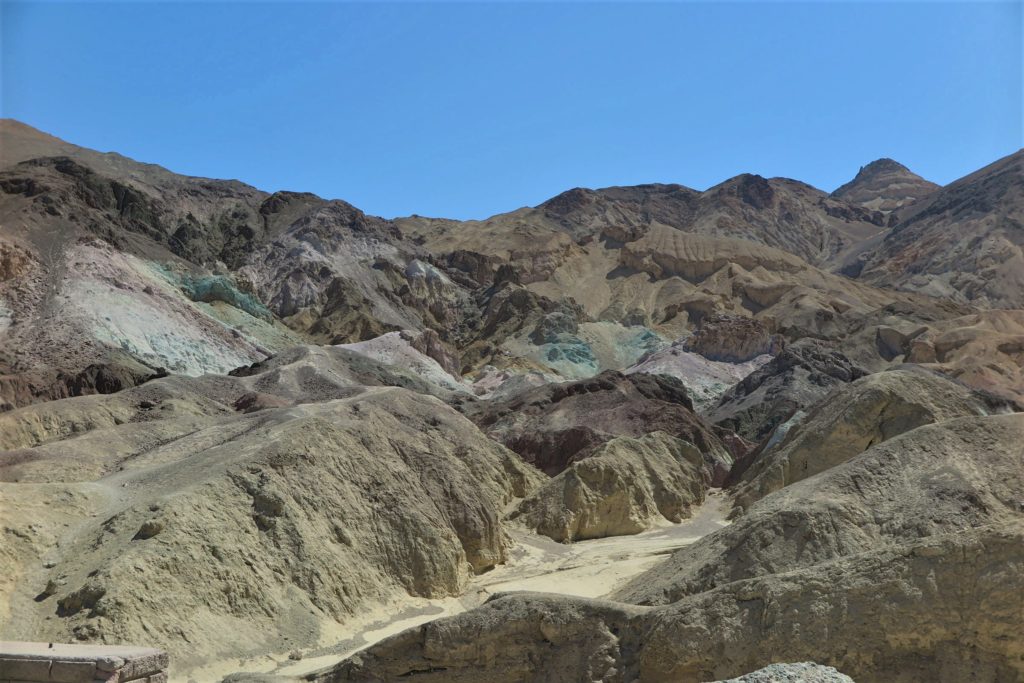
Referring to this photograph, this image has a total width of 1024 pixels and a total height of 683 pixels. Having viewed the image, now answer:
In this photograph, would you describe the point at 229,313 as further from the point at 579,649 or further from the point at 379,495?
the point at 579,649

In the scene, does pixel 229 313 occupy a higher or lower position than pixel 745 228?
lower

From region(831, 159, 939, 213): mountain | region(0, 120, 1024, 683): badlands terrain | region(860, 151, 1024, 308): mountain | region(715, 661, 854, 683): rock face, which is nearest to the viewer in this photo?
region(715, 661, 854, 683): rock face

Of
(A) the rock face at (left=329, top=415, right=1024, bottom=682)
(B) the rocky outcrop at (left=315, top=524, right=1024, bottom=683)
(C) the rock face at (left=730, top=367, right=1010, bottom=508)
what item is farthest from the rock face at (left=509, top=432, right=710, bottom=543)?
(B) the rocky outcrop at (left=315, top=524, right=1024, bottom=683)

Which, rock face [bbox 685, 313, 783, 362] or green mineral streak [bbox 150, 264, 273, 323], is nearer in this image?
green mineral streak [bbox 150, 264, 273, 323]

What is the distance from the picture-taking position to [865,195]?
182m

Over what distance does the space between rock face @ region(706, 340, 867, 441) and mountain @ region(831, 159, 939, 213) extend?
118 meters

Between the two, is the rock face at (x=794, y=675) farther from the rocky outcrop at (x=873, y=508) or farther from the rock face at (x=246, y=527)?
the rock face at (x=246, y=527)

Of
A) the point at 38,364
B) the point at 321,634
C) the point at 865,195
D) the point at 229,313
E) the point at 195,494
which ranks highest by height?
the point at 865,195

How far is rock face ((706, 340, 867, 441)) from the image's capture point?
50.6 meters

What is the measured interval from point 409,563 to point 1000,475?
38.2 ft

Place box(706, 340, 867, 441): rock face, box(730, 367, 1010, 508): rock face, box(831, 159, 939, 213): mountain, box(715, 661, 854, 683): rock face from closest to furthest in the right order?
box(715, 661, 854, 683): rock face → box(730, 367, 1010, 508): rock face → box(706, 340, 867, 441): rock face → box(831, 159, 939, 213): mountain

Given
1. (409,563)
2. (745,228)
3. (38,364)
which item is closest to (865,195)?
(745,228)

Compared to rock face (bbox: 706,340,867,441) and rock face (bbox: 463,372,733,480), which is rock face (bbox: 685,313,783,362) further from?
rock face (bbox: 463,372,733,480)

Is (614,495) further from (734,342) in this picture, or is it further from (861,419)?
(734,342)
